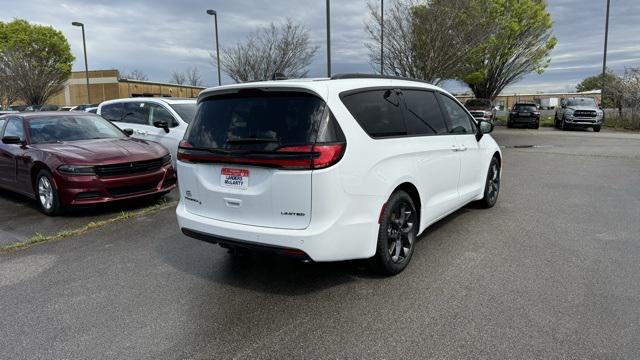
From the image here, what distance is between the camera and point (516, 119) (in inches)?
1145

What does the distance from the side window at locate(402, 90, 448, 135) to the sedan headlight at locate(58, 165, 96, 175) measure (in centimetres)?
464

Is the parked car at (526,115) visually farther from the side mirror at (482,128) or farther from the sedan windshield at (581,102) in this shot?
the side mirror at (482,128)


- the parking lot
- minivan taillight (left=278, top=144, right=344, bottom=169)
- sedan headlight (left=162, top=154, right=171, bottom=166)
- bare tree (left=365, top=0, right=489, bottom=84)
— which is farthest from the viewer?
bare tree (left=365, top=0, right=489, bottom=84)

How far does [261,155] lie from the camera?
3.65 metres

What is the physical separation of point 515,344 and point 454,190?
252 cm

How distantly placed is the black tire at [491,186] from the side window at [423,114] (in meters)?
1.80

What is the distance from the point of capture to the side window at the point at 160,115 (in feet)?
33.5

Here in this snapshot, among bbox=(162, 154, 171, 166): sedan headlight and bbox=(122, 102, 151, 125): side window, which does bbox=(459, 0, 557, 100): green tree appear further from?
bbox=(162, 154, 171, 166): sedan headlight

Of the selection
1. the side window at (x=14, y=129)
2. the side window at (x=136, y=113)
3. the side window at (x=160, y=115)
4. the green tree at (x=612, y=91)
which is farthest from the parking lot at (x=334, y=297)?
the green tree at (x=612, y=91)

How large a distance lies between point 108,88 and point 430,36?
154ft

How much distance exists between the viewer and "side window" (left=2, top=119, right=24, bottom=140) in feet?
25.7

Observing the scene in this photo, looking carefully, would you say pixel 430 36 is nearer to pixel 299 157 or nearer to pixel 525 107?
pixel 525 107

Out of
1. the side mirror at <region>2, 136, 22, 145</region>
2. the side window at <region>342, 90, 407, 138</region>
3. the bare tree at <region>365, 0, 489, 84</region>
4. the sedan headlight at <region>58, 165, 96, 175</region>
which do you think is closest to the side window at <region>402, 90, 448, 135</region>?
the side window at <region>342, 90, 407, 138</region>

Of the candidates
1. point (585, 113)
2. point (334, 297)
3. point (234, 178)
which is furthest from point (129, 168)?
point (585, 113)
